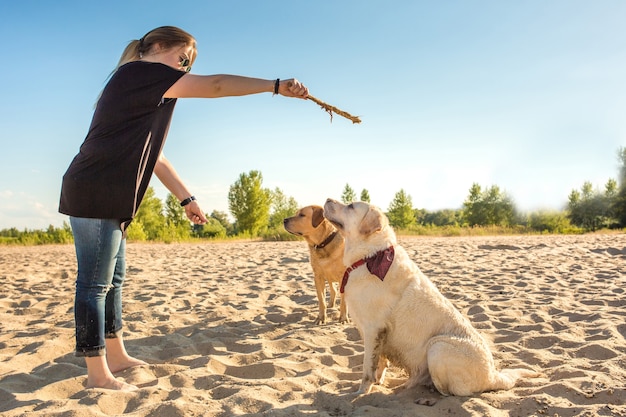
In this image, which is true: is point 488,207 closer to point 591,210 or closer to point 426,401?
point 591,210

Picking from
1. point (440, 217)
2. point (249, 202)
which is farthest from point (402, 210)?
point (440, 217)

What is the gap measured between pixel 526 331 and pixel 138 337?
14.2ft

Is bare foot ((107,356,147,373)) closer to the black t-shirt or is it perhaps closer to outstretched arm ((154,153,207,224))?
outstretched arm ((154,153,207,224))

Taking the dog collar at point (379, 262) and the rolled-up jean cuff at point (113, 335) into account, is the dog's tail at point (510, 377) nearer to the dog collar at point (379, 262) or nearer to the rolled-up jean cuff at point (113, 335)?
the dog collar at point (379, 262)

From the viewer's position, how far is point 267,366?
13.3ft

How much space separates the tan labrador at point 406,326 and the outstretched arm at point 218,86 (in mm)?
1353

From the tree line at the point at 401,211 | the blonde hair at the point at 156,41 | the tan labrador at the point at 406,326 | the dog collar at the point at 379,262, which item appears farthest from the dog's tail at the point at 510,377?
the tree line at the point at 401,211

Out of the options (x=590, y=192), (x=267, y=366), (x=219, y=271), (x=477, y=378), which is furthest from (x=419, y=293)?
(x=590, y=192)

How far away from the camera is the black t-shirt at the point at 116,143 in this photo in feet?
9.98

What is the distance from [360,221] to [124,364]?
236cm

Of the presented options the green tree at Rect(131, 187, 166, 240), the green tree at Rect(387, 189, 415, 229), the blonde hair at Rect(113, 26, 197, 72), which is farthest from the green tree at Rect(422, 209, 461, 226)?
the blonde hair at Rect(113, 26, 197, 72)

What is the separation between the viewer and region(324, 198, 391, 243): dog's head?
147 inches

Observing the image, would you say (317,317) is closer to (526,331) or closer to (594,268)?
(526,331)

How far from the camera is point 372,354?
11.6 feet
